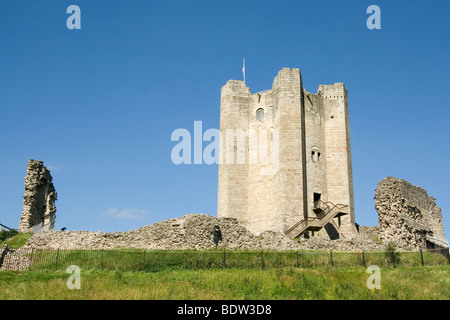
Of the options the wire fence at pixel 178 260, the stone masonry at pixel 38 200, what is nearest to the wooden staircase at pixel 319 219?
the wire fence at pixel 178 260

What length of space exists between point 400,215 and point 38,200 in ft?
77.7

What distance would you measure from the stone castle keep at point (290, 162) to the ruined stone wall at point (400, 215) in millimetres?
4397

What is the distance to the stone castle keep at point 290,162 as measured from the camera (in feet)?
118

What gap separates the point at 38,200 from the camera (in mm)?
35469

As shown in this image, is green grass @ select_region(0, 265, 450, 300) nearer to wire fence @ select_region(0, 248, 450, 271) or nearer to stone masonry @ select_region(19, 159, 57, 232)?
wire fence @ select_region(0, 248, 450, 271)

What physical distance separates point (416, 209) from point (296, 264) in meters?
13.6

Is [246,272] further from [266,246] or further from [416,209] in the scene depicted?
[416,209]

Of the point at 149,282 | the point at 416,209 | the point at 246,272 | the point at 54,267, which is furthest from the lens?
the point at 416,209

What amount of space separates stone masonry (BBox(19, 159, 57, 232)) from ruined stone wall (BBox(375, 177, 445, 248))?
21776 mm

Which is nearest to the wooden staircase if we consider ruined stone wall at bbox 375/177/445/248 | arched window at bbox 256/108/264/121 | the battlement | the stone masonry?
ruined stone wall at bbox 375/177/445/248

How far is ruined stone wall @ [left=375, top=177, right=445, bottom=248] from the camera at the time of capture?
31.3m

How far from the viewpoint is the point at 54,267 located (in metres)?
23.5
